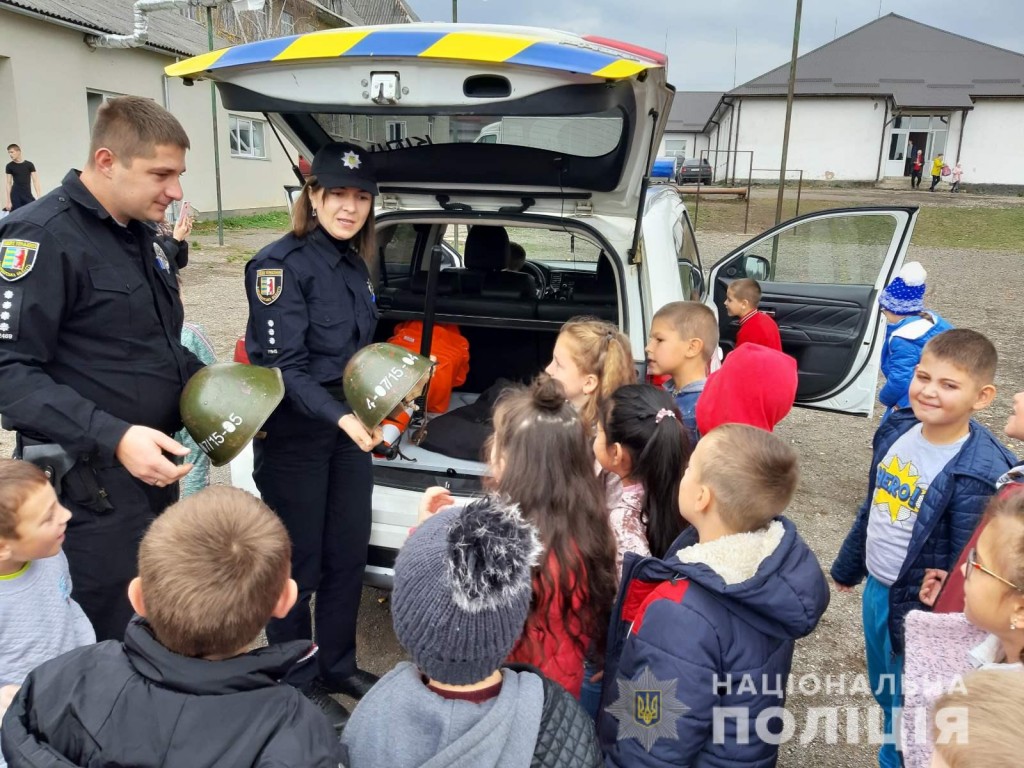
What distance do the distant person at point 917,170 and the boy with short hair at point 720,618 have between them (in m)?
36.8

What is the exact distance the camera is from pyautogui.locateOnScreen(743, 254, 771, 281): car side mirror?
4.60m

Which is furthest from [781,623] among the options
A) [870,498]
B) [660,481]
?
[870,498]

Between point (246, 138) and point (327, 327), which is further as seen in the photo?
point (246, 138)

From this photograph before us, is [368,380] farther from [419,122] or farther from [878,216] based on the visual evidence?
[878,216]

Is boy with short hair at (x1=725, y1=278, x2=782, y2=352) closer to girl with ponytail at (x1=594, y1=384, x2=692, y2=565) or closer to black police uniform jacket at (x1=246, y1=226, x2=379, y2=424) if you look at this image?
girl with ponytail at (x1=594, y1=384, x2=692, y2=565)

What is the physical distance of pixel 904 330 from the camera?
3594 mm

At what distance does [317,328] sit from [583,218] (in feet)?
4.43

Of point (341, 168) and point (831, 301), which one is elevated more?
point (341, 168)

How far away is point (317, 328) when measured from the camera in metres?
2.41

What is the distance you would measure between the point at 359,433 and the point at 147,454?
563 mm

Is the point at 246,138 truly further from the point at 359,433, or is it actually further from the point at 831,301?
the point at 359,433

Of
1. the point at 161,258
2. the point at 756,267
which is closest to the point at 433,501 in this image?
the point at 161,258

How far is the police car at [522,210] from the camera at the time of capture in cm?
219

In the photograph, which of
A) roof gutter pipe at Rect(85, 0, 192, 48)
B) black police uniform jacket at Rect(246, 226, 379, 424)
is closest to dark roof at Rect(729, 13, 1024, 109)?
roof gutter pipe at Rect(85, 0, 192, 48)
